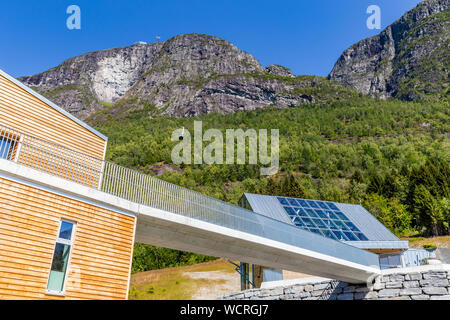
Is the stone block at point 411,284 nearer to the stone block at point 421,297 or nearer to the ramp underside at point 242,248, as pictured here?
the stone block at point 421,297

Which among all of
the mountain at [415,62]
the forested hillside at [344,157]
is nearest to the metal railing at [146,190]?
the forested hillside at [344,157]

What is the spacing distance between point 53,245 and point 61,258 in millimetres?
442

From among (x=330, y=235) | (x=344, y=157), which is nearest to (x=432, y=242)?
(x=330, y=235)

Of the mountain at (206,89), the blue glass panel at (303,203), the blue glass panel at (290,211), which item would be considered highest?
the mountain at (206,89)

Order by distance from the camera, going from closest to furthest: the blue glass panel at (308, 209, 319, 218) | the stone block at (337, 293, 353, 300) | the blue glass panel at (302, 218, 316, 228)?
the stone block at (337, 293, 353, 300)
the blue glass panel at (302, 218, 316, 228)
the blue glass panel at (308, 209, 319, 218)

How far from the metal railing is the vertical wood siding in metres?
1.11

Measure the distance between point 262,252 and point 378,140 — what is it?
103 m

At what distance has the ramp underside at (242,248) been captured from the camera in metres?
13.3

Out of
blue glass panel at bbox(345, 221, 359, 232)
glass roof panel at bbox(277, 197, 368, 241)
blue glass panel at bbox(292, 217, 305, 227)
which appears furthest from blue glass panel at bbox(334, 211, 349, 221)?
blue glass panel at bbox(292, 217, 305, 227)

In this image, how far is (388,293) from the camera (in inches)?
626

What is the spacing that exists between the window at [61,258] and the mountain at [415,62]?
158m

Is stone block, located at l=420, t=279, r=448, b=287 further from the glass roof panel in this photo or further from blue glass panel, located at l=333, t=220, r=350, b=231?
blue glass panel, located at l=333, t=220, r=350, b=231

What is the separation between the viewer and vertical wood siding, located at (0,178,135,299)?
29.7 ft

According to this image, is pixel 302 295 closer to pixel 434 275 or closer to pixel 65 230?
pixel 434 275
